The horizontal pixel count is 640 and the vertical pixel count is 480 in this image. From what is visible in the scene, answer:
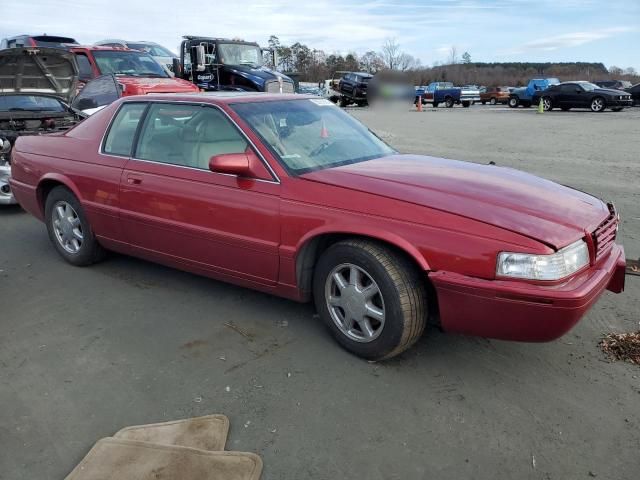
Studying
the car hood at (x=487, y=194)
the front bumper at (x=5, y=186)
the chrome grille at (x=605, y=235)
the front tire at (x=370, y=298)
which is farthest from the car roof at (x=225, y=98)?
the front bumper at (x=5, y=186)

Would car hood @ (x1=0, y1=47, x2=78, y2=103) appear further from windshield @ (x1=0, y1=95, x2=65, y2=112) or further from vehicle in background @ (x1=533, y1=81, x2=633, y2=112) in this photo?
vehicle in background @ (x1=533, y1=81, x2=633, y2=112)

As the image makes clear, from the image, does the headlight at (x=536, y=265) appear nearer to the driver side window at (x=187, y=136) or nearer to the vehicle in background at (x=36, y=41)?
the driver side window at (x=187, y=136)

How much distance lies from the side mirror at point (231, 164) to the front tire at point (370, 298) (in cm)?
75

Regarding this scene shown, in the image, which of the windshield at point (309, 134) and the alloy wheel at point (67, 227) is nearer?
the windshield at point (309, 134)

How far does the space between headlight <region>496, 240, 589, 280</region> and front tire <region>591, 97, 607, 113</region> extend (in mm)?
26380

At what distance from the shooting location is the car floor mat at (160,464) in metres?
2.33

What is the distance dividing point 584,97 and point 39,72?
24831 millimetres

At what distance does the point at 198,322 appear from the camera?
375 centimetres

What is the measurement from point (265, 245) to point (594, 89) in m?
27.0

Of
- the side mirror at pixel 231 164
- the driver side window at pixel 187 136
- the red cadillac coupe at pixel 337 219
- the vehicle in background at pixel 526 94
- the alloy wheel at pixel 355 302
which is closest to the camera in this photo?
the red cadillac coupe at pixel 337 219

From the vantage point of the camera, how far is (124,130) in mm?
4355

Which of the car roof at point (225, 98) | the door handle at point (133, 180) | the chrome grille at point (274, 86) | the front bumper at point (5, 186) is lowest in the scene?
the front bumper at point (5, 186)

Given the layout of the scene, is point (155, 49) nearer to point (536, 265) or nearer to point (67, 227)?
point (67, 227)

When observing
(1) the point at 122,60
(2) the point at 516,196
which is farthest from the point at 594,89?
(2) the point at 516,196
